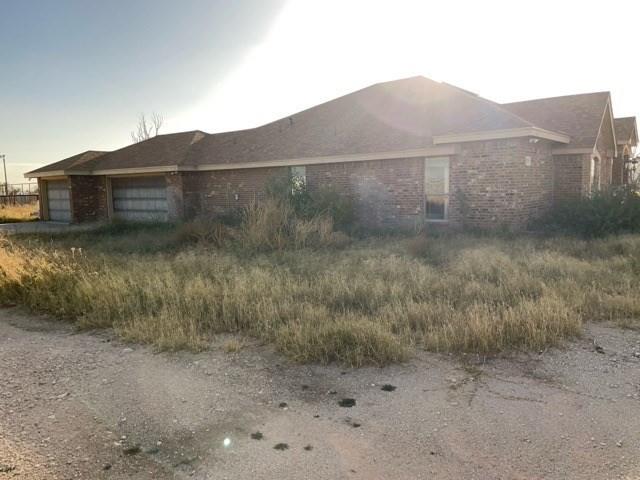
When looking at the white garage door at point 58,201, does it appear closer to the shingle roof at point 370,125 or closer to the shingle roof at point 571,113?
the shingle roof at point 370,125

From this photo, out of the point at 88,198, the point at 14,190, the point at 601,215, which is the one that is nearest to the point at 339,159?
the point at 601,215

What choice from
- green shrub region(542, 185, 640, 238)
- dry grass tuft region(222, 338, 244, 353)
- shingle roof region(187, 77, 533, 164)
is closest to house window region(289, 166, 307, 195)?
shingle roof region(187, 77, 533, 164)

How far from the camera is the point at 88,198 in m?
23.5

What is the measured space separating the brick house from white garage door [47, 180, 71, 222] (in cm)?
11

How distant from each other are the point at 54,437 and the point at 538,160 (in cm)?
1375

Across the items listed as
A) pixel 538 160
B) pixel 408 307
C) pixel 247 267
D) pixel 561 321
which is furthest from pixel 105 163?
pixel 561 321

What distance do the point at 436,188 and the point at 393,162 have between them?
1604mm

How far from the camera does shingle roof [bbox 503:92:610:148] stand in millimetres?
15023

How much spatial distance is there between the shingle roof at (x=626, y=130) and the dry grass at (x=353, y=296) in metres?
13.6

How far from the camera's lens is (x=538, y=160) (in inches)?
538

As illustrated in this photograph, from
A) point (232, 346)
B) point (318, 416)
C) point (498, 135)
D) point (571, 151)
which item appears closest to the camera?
point (318, 416)

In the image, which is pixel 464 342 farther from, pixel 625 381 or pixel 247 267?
pixel 247 267

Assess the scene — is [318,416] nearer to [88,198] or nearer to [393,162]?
[393,162]

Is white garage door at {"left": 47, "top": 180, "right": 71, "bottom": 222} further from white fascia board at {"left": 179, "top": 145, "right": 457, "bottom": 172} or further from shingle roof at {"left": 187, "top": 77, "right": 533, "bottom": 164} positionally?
white fascia board at {"left": 179, "top": 145, "right": 457, "bottom": 172}
